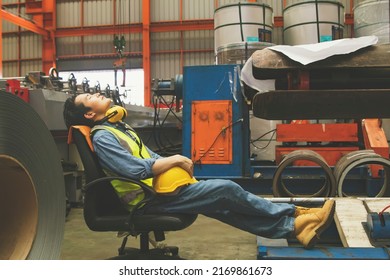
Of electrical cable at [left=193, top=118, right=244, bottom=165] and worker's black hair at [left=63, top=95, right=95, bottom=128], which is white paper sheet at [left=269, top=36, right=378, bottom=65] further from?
electrical cable at [left=193, top=118, right=244, bottom=165]

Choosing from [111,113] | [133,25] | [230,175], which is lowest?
[230,175]

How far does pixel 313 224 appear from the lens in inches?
63.6

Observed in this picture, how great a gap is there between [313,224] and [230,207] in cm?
33

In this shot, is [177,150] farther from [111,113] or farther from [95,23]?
[95,23]

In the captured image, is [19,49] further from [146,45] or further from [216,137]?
[216,137]

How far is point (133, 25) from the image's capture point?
27.8 feet

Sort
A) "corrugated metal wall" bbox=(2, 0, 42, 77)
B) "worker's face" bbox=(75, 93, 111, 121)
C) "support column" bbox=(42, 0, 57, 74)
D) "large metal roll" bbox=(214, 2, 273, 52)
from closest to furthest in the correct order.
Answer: "worker's face" bbox=(75, 93, 111, 121)
"large metal roll" bbox=(214, 2, 273, 52)
"support column" bbox=(42, 0, 57, 74)
"corrugated metal wall" bbox=(2, 0, 42, 77)

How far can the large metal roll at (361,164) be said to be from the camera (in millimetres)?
2889

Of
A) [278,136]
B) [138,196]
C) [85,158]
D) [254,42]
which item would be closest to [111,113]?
[85,158]

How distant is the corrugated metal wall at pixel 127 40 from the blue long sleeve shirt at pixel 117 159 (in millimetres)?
7043

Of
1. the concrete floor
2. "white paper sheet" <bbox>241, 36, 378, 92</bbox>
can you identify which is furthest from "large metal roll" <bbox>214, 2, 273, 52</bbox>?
"white paper sheet" <bbox>241, 36, 378, 92</bbox>

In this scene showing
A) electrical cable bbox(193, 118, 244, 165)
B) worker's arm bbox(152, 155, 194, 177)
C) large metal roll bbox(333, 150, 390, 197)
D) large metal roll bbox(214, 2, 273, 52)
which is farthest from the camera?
large metal roll bbox(214, 2, 273, 52)

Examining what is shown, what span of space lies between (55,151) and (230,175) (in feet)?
6.78

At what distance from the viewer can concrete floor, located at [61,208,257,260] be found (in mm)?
2109
